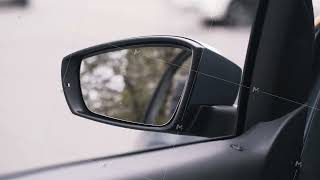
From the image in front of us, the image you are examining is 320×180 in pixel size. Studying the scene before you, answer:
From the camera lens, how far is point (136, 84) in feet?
7.39

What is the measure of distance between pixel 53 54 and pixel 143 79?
1.28 ft

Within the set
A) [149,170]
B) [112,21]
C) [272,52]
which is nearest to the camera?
[272,52]

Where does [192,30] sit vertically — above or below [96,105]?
above

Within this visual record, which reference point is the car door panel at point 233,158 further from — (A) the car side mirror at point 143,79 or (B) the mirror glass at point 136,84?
(B) the mirror glass at point 136,84

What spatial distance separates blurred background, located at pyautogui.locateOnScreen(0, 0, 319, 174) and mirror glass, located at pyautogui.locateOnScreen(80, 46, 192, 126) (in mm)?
102

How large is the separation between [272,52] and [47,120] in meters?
1.33

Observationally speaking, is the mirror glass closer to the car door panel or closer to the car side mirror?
the car side mirror

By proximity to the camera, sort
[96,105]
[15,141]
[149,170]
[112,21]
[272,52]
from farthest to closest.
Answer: [15,141], [112,21], [96,105], [149,170], [272,52]

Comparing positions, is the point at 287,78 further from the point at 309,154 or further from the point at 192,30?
the point at 192,30

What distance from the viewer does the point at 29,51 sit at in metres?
2.50

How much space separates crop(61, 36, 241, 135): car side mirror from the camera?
1.23 metres

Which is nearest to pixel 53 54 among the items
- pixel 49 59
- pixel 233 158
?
pixel 49 59

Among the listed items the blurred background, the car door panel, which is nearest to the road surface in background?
the blurred background

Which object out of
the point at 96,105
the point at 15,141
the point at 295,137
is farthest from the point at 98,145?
the point at 295,137
